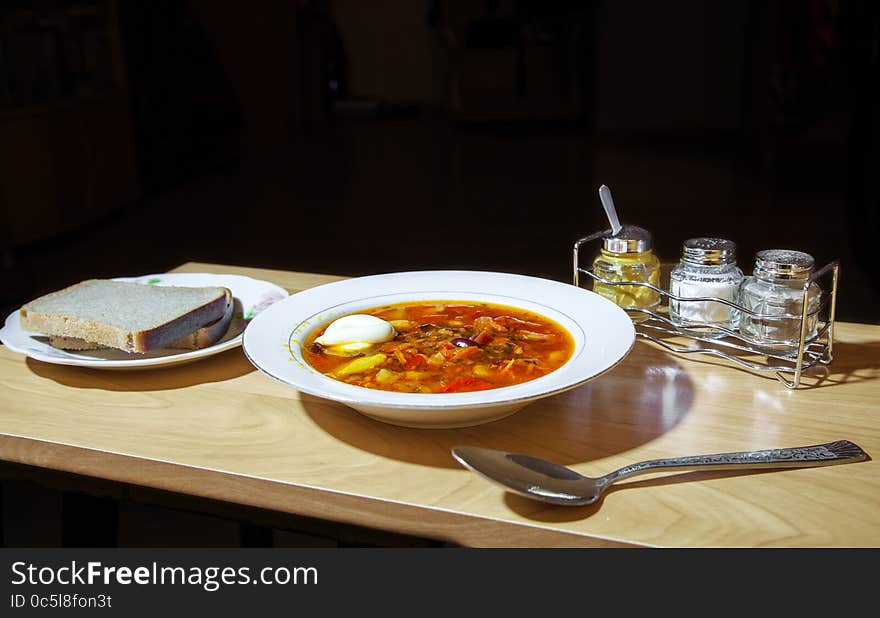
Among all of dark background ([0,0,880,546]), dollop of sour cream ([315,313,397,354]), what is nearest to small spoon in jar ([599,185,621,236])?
dollop of sour cream ([315,313,397,354])

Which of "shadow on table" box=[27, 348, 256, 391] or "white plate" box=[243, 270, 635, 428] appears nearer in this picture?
"white plate" box=[243, 270, 635, 428]

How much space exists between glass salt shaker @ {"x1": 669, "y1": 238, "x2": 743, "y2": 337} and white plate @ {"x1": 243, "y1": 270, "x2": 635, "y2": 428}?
110 millimetres

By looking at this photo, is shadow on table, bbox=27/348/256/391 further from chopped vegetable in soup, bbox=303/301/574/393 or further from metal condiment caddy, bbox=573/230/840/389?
metal condiment caddy, bbox=573/230/840/389

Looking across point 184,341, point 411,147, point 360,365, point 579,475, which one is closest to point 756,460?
point 579,475

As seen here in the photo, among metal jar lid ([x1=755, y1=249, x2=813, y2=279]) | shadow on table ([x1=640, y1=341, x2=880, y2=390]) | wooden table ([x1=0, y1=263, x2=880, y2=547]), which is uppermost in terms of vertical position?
metal jar lid ([x1=755, y1=249, x2=813, y2=279])

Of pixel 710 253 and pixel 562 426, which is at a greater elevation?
pixel 710 253

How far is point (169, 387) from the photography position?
3.13 feet

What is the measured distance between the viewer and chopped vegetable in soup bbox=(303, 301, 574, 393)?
2.75ft

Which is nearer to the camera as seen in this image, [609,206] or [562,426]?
[562,426]

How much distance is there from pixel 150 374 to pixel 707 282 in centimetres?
65

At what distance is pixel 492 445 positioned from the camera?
798 mm

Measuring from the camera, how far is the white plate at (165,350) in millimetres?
941

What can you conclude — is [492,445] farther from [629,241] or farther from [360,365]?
[629,241]

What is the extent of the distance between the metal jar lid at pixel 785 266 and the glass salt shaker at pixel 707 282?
5 cm
